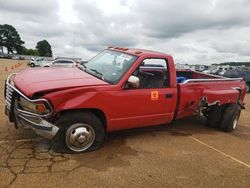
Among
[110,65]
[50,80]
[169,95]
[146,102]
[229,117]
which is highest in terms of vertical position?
[110,65]

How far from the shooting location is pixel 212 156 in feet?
18.2

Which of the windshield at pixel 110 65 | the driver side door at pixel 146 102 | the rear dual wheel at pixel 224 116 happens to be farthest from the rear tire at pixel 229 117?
the windshield at pixel 110 65

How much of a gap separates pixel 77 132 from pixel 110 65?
164cm

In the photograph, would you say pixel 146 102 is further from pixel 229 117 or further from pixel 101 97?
pixel 229 117

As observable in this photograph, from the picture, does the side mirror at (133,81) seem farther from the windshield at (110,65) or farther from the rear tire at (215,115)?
the rear tire at (215,115)

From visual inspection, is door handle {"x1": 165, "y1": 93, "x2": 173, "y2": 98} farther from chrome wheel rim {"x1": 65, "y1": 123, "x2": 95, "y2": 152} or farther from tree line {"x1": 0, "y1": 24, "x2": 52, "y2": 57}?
tree line {"x1": 0, "y1": 24, "x2": 52, "y2": 57}

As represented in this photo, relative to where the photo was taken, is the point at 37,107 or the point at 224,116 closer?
the point at 37,107

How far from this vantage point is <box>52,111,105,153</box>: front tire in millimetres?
4918

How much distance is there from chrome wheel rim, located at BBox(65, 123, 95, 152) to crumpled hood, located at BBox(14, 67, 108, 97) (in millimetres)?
679

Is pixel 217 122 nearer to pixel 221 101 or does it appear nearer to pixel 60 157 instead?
pixel 221 101

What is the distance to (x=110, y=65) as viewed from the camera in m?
6.05

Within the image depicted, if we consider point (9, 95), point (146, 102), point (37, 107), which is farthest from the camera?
point (146, 102)

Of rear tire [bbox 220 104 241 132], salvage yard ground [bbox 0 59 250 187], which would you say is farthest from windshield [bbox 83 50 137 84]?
rear tire [bbox 220 104 241 132]

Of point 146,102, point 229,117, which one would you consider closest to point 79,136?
point 146,102
